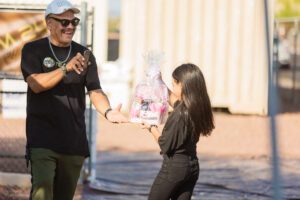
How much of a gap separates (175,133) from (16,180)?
12.4 feet

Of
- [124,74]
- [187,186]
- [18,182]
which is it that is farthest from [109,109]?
[124,74]

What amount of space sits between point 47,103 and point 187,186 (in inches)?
44.2

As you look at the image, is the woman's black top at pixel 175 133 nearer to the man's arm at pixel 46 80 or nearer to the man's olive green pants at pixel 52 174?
the man's olive green pants at pixel 52 174

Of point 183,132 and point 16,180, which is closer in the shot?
point 183,132

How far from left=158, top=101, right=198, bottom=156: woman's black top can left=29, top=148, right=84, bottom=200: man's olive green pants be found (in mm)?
553

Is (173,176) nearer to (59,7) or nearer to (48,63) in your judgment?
(48,63)

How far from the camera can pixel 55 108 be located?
17.6 feet

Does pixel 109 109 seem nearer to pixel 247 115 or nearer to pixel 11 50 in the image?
pixel 11 50

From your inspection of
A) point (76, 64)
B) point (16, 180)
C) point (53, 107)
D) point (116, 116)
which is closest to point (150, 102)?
point (116, 116)

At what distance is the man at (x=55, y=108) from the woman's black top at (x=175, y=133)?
0.33m

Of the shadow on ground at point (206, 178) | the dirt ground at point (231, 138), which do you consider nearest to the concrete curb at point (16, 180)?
the shadow on ground at point (206, 178)

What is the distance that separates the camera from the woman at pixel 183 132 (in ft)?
18.2

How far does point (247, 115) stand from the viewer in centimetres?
1667

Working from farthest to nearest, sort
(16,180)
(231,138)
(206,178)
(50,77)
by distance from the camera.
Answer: (231,138), (206,178), (16,180), (50,77)
